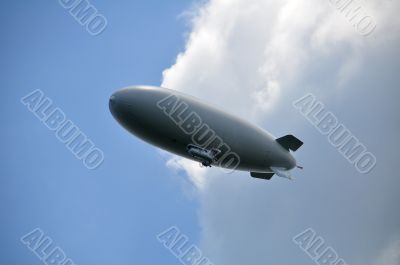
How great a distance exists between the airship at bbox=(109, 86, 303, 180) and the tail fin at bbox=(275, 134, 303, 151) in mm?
2445

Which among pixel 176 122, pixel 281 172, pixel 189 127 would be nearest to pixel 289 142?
pixel 281 172

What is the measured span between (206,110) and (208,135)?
1824 mm

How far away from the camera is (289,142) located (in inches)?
1276

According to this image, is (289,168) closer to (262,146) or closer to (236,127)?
(262,146)

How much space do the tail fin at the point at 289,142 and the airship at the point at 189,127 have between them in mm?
2445

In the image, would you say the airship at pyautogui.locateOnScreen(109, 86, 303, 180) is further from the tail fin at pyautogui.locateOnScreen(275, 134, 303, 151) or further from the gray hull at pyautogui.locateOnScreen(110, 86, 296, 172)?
the tail fin at pyautogui.locateOnScreen(275, 134, 303, 151)

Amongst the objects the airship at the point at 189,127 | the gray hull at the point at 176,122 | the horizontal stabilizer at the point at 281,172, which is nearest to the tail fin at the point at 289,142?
the horizontal stabilizer at the point at 281,172

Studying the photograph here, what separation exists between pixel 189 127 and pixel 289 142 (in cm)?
1026

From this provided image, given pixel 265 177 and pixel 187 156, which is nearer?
pixel 187 156

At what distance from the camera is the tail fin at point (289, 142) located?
106ft

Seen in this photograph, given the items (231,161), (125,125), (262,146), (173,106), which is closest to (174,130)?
(173,106)

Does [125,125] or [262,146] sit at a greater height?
[262,146]

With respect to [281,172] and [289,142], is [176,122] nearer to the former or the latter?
[281,172]

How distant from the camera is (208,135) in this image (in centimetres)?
2706
